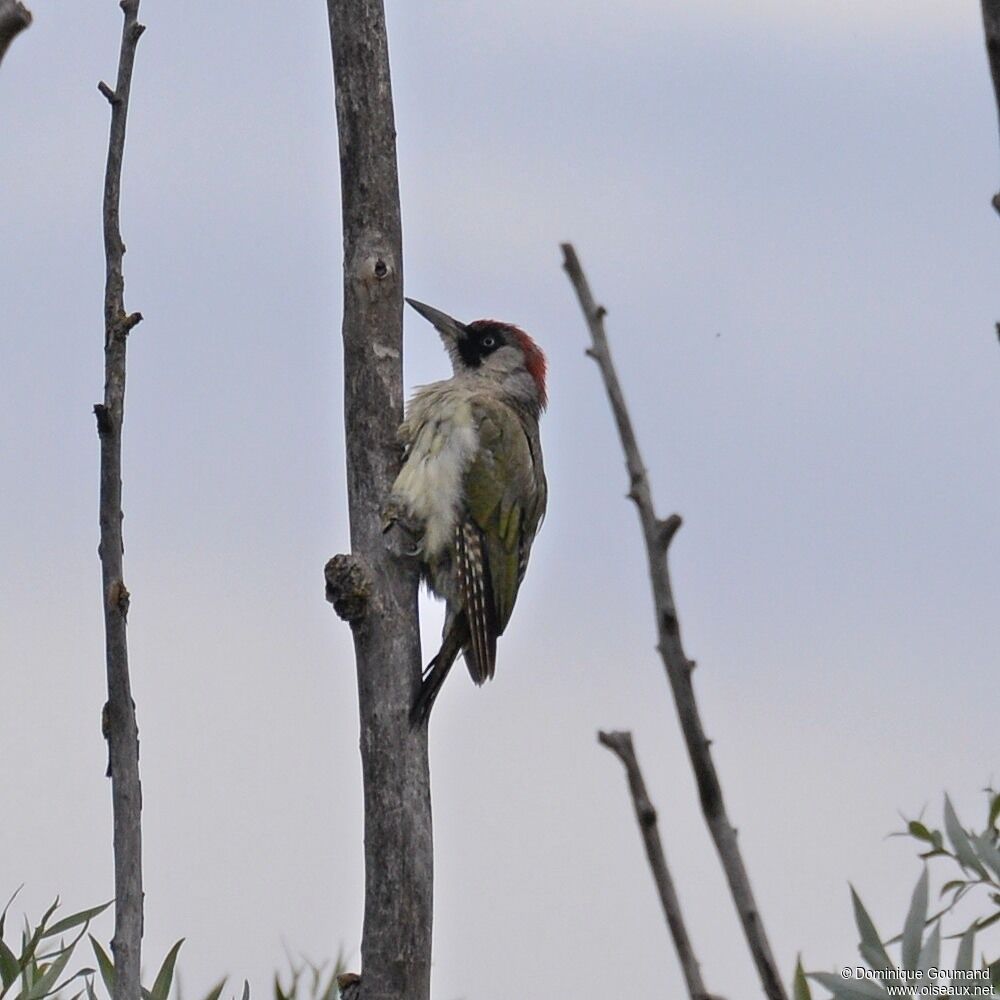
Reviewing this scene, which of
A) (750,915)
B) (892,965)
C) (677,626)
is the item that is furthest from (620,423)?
(892,965)

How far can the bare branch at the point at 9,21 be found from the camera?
1324 mm

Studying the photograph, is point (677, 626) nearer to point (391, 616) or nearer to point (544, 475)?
point (391, 616)

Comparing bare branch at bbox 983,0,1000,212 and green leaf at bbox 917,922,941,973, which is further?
green leaf at bbox 917,922,941,973

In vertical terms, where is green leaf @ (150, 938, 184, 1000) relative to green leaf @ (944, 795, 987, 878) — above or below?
above

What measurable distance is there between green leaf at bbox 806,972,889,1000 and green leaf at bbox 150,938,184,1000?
2.14m

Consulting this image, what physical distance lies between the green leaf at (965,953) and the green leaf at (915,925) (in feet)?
0.15

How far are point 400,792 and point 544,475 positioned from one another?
235cm

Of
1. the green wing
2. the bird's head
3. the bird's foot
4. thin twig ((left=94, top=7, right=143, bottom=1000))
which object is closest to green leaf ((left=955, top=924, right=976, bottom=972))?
thin twig ((left=94, top=7, right=143, bottom=1000))

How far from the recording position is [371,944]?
342 cm

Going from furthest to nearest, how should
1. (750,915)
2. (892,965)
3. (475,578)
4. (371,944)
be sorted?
(475,578)
(371,944)
(892,965)
(750,915)

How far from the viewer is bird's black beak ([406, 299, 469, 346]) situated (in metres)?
6.15

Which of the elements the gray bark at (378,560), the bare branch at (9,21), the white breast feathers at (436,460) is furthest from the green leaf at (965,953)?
the white breast feathers at (436,460)

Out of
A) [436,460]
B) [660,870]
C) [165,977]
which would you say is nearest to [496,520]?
[436,460]

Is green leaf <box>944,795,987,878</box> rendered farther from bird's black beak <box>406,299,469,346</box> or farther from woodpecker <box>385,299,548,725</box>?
bird's black beak <box>406,299,469,346</box>
